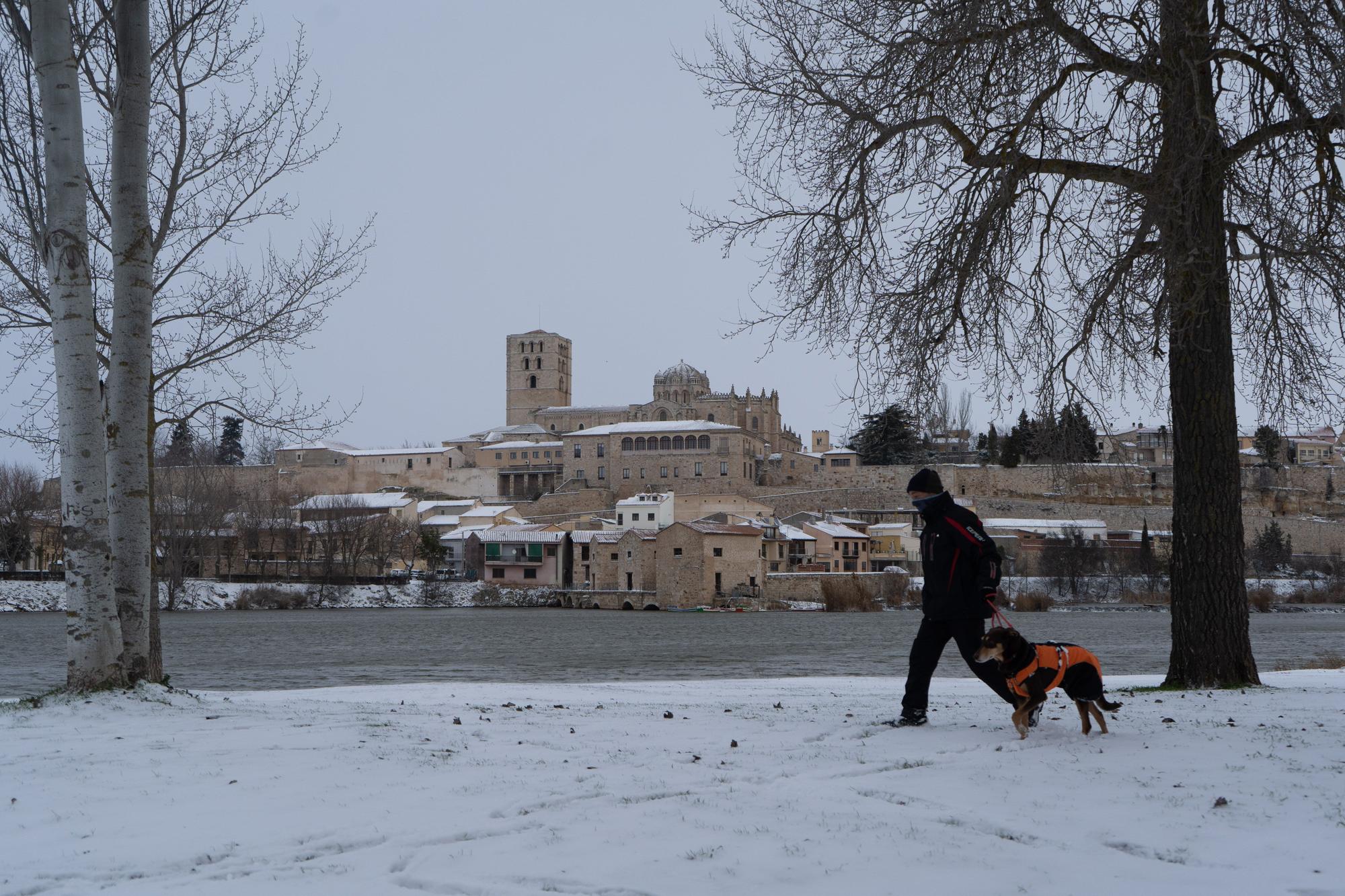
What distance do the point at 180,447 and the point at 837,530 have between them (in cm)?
4063

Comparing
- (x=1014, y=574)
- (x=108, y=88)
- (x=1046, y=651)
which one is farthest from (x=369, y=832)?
(x=1014, y=574)

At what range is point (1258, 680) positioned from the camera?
726 cm

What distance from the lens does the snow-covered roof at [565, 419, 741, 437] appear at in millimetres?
80000

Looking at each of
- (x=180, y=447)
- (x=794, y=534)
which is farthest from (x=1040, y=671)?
(x=794, y=534)

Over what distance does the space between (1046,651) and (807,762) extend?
1.24 meters

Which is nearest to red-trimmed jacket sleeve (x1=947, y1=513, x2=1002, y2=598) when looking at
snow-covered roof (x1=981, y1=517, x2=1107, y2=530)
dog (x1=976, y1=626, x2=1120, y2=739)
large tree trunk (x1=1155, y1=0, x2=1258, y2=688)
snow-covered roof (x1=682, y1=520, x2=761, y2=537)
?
dog (x1=976, y1=626, x2=1120, y2=739)

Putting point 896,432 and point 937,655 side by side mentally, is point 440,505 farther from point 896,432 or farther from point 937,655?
point 937,655

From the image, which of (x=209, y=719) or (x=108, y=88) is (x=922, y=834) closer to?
(x=209, y=719)

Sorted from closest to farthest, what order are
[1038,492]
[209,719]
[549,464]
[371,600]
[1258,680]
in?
[209,719] → [1258,680] → [371,600] → [1038,492] → [549,464]

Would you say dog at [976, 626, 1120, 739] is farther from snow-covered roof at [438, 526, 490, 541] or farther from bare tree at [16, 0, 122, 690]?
snow-covered roof at [438, 526, 490, 541]

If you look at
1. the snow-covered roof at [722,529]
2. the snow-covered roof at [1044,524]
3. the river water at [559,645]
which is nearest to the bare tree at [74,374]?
the river water at [559,645]

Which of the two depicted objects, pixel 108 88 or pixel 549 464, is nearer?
pixel 108 88

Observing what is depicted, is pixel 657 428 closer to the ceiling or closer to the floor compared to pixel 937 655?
closer to the ceiling

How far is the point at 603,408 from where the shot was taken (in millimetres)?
97375
